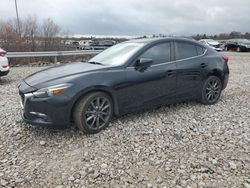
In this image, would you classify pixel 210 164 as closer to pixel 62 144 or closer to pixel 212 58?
pixel 62 144

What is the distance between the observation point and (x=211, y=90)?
5.79 m

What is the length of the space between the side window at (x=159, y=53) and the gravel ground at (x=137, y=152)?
3.52 feet

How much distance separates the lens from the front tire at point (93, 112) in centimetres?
400

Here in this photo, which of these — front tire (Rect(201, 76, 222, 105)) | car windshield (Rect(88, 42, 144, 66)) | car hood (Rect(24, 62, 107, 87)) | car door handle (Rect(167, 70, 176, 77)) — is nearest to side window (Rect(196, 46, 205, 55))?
front tire (Rect(201, 76, 222, 105))

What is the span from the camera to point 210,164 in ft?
11.1

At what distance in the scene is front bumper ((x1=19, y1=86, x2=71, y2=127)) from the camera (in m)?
3.81

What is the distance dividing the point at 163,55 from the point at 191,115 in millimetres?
1326

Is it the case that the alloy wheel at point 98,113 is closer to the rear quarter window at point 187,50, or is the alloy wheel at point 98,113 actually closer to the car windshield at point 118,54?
the car windshield at point 118,54

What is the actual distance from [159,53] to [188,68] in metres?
0.75

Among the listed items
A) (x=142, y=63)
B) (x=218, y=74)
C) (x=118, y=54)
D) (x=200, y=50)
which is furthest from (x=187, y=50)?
(x=118, y=54)

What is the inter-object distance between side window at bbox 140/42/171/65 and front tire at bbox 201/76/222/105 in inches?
49.0

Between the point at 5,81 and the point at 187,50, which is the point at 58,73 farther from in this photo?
the point at 5,81

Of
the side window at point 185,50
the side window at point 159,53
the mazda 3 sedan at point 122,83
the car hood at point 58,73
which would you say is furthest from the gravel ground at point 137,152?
the side window at point 185,50

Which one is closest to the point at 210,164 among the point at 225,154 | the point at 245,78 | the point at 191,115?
the point at 225,154
